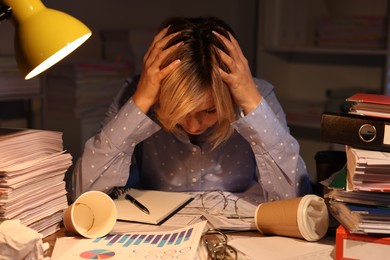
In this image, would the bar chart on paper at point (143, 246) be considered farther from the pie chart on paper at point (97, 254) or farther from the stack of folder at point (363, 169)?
the stack of folder at point (363, 169)

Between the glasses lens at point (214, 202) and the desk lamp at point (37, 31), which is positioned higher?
the desk lamp at point (37, 31)

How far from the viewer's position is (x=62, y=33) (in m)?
1.15

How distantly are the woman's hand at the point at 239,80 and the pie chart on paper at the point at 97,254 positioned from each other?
54 cm

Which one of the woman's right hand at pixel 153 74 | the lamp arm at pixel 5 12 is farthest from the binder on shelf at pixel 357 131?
the lamp arm at pixel 5 12

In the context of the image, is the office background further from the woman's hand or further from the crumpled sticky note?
the crumpled sticky note

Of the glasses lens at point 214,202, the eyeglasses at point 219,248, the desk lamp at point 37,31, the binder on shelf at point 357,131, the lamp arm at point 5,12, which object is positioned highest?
the lamp arm at point 5,12

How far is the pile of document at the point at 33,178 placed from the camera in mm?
1210

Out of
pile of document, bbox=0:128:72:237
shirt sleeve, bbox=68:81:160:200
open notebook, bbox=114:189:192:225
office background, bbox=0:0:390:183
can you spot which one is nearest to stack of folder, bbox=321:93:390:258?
open notebook, bbox=114:189:192:225

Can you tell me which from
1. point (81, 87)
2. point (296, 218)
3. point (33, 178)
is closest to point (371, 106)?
point (296, 218)

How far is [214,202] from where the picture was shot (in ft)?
5.07

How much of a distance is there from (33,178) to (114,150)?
324 millimetres

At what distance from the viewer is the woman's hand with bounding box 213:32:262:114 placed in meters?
1.50

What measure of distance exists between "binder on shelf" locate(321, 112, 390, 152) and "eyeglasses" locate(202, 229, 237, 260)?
1.02ft

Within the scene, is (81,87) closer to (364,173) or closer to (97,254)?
(97,254)
